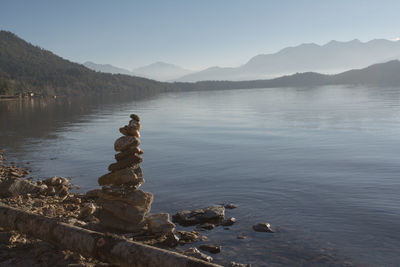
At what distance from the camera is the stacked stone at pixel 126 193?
1403cm

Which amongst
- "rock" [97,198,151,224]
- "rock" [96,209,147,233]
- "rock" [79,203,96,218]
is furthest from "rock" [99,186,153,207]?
"rock" [79,203,96,218]

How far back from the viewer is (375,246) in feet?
43.8

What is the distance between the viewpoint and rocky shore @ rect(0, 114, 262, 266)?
1058cm

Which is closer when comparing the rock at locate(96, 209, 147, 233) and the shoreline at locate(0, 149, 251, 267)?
the shoreline at locate(0, 149, 251, 267)

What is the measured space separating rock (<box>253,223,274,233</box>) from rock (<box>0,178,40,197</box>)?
1145 cm

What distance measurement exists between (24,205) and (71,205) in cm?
202

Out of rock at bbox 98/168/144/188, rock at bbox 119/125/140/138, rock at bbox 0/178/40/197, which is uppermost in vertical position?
rock at bbox 119/125/140/138

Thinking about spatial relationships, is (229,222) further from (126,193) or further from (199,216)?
(126,193)

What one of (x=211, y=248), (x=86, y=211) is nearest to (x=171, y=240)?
(x=211, y=248)

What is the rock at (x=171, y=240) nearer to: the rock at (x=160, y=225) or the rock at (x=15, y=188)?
the rock at (x=160, y=225)

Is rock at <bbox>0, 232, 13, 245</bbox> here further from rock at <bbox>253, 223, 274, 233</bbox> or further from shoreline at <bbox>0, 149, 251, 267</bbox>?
rock at <bbox>253, 223, 274, 233</bbox>

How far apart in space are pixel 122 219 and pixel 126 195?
94 cm

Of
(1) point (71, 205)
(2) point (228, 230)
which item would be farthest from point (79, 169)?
(2) point (228, 230)

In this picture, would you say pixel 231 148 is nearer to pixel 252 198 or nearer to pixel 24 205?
pixel 252 198
